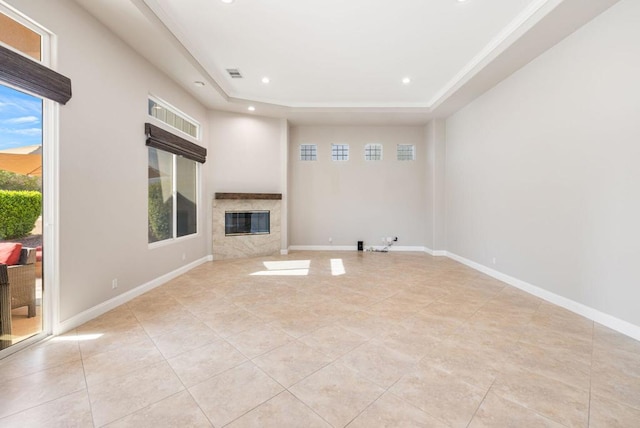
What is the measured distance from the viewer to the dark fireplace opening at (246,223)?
6230mm

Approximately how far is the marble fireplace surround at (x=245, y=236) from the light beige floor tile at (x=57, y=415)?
14.6 feet

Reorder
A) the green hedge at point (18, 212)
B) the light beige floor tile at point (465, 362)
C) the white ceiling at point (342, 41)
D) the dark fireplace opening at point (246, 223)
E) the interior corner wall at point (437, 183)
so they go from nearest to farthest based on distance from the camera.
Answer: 1. the light beige floor tile at point (465, 362)
2. the green hedge at point (18, 212)
3. the white ceiling at point (342, 41)
4. the dark fireplace opening at point (246, 223)
5. the interior corner wall at point (437, 183)

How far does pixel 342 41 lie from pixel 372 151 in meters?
Result: 3.81

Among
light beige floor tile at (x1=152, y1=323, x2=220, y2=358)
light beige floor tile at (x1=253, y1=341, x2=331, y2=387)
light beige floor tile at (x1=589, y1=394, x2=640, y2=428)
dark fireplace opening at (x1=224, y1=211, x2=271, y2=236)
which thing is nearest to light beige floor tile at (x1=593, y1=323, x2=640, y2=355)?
light beige floor tile at (x1=589, y1=394, x2=640, y2=428)

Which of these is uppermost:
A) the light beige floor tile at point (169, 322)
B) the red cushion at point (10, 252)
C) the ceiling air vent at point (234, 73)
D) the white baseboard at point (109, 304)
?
the ceiling air vent at point (234, 73)

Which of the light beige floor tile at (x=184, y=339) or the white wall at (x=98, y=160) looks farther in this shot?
the white wall at (x=98, y=160)

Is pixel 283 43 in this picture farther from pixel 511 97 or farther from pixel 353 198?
pixel 353 198

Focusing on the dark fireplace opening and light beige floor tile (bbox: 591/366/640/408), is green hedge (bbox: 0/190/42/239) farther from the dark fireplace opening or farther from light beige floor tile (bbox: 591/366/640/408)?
light beige floor tile (bbox: 591/366/640/408)

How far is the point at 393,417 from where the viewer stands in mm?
1572

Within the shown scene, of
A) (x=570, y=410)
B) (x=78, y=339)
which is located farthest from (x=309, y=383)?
(x=78, y=339)

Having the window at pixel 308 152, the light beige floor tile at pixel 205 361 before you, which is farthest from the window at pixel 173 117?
the light beige floor tile at pixel 205 361

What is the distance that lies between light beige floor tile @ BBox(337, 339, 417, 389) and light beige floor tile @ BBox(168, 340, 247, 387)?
2.90 ft

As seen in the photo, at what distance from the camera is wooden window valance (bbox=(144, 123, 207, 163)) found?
3879 millimetres

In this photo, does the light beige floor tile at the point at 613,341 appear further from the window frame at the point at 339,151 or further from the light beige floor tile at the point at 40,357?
the window frame at the point at 339,151
